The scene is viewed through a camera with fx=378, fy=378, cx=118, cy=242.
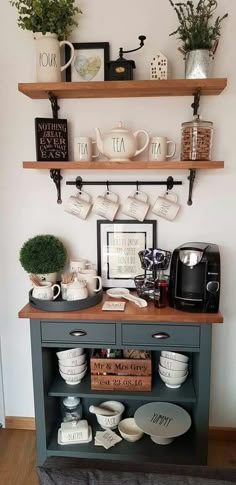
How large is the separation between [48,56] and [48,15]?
0.17 meters

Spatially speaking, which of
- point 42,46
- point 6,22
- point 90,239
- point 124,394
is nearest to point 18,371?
point 124,394

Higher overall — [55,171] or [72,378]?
[55,171]

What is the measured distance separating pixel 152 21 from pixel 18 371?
6.44 ft

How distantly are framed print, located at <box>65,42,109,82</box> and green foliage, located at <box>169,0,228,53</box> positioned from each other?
0.34 m

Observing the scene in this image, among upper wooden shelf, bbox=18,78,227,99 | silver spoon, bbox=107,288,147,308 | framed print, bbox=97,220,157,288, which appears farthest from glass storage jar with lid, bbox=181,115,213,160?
silver spoon, bbox=107,288,147,308

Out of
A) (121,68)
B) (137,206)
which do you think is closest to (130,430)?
(137,206)

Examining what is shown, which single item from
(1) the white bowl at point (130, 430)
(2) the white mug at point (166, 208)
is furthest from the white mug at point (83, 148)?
(1) the white bowl at point (130, 430)

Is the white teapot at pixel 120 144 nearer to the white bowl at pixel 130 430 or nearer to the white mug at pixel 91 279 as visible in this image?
the white mug at pixel 91 279

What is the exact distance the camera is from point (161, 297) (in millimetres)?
1730

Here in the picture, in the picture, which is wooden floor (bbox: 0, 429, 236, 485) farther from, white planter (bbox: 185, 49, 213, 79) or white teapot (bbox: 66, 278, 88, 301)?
white planter (bbox: 185, 49, 213, 79)

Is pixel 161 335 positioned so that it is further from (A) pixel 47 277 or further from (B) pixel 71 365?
(A) pixel 47 277

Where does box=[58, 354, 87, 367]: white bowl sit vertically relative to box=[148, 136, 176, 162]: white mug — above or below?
below

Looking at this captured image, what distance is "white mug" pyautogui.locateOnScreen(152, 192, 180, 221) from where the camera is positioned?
1866 millimetres

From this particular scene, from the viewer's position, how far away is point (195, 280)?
1666 mm
